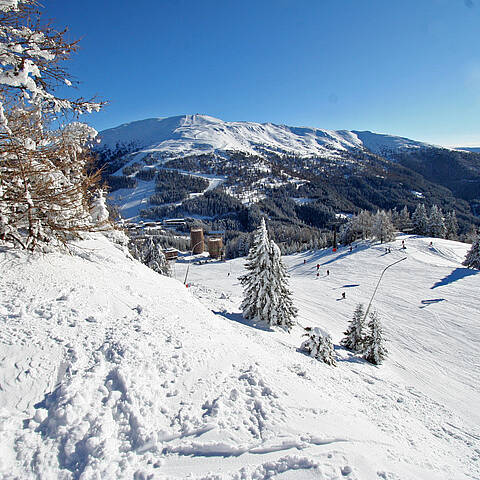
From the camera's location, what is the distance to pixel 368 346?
14203 mm

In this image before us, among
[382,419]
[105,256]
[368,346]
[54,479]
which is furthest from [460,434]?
[105,256]

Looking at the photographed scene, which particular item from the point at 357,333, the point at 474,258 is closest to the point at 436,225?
the point at 474,258

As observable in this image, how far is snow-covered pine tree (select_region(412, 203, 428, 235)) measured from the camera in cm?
5375

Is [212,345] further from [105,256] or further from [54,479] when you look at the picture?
[105,256]

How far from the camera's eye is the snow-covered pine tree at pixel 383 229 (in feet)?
139

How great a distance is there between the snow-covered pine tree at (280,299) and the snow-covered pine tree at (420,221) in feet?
168

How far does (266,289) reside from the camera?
16281 mm

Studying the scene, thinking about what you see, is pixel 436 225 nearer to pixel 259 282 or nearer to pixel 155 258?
pixel 259 282

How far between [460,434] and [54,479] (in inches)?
443

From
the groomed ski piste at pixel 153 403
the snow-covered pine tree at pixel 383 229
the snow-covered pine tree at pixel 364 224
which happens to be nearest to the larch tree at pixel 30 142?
the groomed ski piste at pixel 153 403

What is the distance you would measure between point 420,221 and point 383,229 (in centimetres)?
1873

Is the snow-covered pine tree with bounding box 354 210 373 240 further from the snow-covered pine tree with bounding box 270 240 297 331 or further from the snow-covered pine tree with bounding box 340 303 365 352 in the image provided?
the snow-covered pine tree with bounding box 270 240 297 331

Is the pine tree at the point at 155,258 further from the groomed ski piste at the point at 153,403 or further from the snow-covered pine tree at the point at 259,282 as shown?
the groomed ski piste at the point at 153,403

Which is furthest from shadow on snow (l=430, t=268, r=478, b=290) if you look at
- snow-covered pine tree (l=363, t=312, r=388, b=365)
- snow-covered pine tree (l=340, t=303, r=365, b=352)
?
snow-covered pine tree (l=363, t=312, r=388, b=365)
